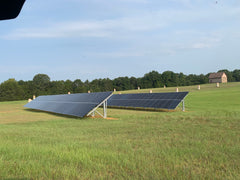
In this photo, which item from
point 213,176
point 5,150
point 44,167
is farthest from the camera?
point 5,150

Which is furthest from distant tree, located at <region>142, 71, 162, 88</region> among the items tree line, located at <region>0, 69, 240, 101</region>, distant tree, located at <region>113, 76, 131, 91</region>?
distant tree, located at <region>113, 76, 131, 91</region>

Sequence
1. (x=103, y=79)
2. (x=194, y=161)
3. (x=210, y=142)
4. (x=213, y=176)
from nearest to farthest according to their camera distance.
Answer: (x=213, y=176) → (x=194, y=161) → (x=210, y=142) → (x=103, y=79)

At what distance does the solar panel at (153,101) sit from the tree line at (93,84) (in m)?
42.7

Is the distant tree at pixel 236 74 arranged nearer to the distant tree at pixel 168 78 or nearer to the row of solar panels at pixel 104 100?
the distant tree at pixel 168 78

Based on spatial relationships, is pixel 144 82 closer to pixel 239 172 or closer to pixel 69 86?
pixel 69 86

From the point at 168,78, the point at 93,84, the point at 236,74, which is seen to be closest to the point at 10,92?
the point at 93,84

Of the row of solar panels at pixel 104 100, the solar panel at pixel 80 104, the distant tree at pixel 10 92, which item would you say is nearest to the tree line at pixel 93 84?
the distant tree at pixel 10 92

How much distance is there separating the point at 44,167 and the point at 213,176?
3.56m

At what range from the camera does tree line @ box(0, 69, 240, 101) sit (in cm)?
6438

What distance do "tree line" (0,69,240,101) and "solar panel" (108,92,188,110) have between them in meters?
42.7

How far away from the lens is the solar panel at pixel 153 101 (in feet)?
73.4

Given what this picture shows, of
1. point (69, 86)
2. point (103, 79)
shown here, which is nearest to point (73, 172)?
point (69, 86)

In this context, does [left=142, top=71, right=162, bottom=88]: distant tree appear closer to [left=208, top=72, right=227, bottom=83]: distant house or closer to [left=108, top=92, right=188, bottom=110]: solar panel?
[left=208, top=72, right=227, bottom=83]: distant house

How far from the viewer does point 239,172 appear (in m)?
4.57
